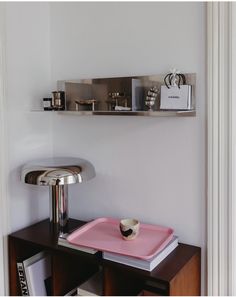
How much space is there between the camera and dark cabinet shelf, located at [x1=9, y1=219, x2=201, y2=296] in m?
1.31

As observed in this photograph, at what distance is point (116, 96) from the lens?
160 cm

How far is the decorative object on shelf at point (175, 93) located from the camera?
4.72 feet

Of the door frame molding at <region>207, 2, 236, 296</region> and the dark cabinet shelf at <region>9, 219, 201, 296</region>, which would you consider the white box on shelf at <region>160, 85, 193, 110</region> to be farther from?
the dark cabinet shelf at <region>9, 219, 201, 296</region>

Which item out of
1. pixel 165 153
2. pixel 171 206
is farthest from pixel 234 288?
pixel 165 153

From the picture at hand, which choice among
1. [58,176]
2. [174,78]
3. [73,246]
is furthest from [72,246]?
[174,78]

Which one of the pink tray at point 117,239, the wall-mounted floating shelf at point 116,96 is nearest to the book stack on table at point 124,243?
the pink tray at point 117,239

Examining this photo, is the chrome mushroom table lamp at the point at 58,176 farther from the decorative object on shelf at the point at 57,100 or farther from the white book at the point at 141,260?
the white book at the point at 141,260

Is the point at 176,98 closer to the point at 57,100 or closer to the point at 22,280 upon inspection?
the point at 57,100

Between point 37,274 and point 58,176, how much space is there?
49cm

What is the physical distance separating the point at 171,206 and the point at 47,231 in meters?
0.59

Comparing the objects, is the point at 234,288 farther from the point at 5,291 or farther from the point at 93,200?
the point at 5,291

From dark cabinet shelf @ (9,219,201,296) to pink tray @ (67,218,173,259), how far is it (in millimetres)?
49

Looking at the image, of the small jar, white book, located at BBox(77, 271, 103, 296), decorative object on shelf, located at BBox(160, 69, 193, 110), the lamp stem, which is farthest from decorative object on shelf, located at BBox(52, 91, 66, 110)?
white book, located at BBox(77, 271, 103, 296)

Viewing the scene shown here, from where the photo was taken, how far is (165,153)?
1.56 metres
